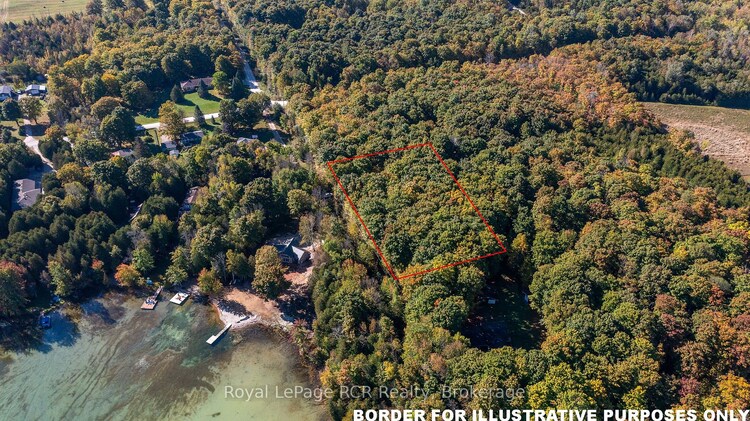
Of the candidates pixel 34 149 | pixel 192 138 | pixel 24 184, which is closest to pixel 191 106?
pixel 192 138

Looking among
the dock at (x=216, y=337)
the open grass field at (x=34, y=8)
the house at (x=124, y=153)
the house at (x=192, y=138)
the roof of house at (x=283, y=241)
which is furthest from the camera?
the open grass field at (x=34, y=8)

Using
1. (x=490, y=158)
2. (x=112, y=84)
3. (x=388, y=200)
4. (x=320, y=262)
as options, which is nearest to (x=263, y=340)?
(x=320, y=262)

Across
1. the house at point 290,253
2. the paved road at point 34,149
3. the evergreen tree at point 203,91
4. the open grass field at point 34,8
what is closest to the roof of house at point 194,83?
the evergreen tree at point 203,91

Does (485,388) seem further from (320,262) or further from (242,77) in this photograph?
(242,77)

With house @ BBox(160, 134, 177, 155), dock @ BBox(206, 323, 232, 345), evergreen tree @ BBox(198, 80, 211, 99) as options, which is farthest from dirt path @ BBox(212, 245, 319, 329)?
evergreen tree @ BBox(198, 80, 211, 99)

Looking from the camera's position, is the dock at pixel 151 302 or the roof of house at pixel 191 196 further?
the roof of house at pixel 191 196

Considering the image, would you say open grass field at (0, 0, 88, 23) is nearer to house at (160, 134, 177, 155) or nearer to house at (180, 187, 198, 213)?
house at (160, 134, 177, 155)

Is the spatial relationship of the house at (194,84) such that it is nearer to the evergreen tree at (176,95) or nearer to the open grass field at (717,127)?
the evergreen tree at (176,95)
